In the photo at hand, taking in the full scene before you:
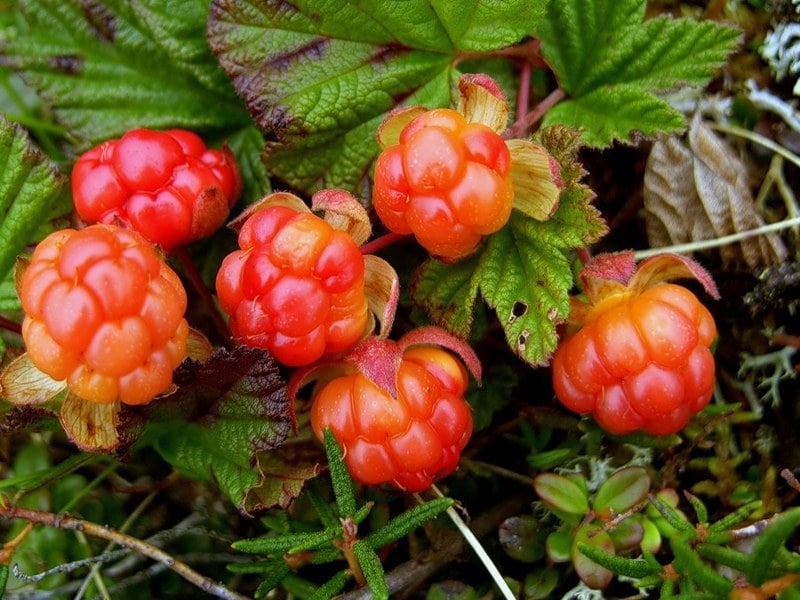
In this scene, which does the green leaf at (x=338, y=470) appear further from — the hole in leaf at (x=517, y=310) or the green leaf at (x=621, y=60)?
the green leaf at (x=621, y=60)

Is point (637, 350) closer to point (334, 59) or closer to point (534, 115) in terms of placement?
point (534, 115)

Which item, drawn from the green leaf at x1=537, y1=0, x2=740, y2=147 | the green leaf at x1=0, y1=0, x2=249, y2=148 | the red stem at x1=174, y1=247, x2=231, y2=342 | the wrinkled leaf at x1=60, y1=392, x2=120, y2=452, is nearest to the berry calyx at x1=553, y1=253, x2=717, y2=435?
the green leaf at x1=537, y1=0, x2=740, y2=147

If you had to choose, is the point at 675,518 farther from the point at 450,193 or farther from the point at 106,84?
the point at 106,84

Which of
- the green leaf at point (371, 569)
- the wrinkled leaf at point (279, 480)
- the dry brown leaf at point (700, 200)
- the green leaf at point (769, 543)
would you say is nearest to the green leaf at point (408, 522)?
the green leaf at point (371, 569)

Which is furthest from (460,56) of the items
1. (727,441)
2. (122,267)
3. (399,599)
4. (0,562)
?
(0,562)

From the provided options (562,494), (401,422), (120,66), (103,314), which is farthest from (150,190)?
(562,494)

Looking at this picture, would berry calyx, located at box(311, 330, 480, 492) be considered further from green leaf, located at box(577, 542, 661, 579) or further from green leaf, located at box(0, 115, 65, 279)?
green leaf, located at box(0, 115, 65, 279)
